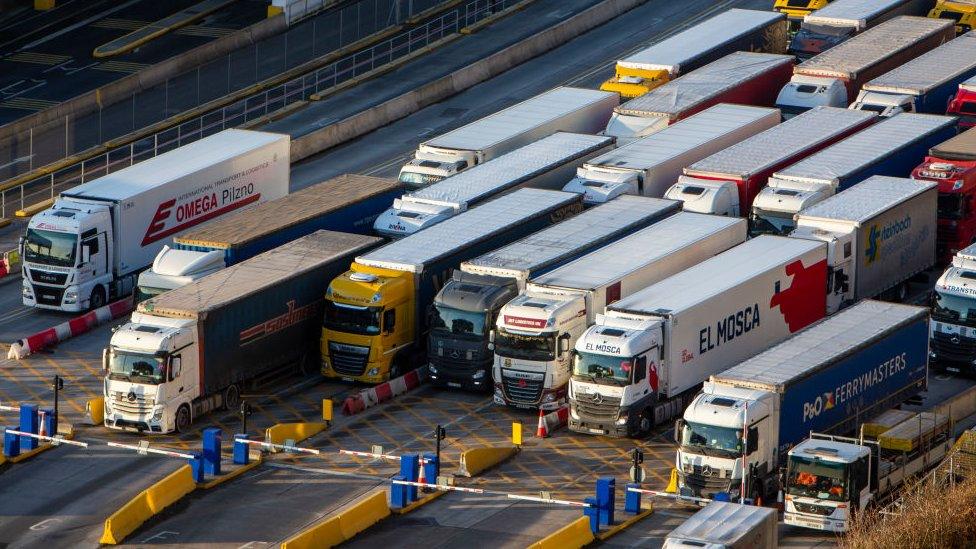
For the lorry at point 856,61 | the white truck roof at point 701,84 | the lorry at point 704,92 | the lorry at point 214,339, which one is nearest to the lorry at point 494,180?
the lorry at point 704,92

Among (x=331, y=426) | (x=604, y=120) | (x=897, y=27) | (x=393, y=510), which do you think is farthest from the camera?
(x=897, y=27)

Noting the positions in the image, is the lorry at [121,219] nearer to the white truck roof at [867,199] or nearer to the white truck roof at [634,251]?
the white truck roof at [634,251]

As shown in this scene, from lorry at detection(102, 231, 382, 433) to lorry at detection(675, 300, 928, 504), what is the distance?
46.1ft

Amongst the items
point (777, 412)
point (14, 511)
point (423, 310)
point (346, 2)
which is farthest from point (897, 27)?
point (14, 511)

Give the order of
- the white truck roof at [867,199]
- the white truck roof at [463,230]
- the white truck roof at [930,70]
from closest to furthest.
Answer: the white truck roof at [463,230], the white truck roof at [867,199], the white truck roof at [930,70]

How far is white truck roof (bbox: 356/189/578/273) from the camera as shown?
6888 centimetres

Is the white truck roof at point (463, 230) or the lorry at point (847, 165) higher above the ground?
Result: the lorry at point (847, 165)

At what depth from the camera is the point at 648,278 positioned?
67438mm

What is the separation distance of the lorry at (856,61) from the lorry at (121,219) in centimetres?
2235

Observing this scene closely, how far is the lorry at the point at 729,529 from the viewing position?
4984 centimetres

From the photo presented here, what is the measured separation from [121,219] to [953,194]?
28.1 metres

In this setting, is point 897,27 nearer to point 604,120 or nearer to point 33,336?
point 604,120

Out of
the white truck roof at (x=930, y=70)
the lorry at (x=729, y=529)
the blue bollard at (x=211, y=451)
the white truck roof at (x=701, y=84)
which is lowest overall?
the blue bollard at (x=211, y=451)

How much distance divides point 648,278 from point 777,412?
33.7 feet
